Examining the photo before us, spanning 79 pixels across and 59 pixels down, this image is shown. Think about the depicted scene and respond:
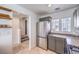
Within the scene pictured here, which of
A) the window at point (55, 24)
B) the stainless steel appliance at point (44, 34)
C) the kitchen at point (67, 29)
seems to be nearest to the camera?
the kitchen at point (67, 29)

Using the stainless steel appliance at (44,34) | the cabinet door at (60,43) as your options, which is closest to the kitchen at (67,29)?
the cabinet door at (60,43)

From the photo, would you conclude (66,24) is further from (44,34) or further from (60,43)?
(44,34)

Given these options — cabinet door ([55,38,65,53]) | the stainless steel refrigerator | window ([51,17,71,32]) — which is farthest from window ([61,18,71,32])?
the stainless steel refrigerator

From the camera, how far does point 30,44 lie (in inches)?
67.8

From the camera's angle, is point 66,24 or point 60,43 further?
point 60,43

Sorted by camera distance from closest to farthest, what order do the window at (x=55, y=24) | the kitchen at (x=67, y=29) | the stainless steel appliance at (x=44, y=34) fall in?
the kitchen at (x=67, y=29), the window at (x=55, y=24), the stainless steel appliance at (x=44, y=34)

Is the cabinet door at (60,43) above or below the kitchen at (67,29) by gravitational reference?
below

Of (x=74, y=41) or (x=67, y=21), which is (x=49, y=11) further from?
(x=74, y=41)

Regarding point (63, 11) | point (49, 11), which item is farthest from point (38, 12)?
point (63, 11)

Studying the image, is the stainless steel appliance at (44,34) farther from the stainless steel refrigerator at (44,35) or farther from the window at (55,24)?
the window at (55,24)

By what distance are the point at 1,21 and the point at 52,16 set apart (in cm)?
89

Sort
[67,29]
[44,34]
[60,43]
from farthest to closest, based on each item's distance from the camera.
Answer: [44,34] < [60,43] < [67,29]

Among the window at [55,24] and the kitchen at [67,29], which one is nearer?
the kitchen at [67,29]

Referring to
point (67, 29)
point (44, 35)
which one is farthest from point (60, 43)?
point (44, 35)
